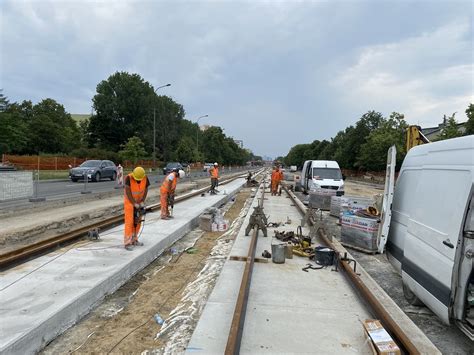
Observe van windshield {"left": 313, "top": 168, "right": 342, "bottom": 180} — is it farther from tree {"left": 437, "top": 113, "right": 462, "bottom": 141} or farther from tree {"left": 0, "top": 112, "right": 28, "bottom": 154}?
tree {"left": 0, "top": 112, "right": 28, "bottom": 154}

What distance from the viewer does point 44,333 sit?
13.7 ft

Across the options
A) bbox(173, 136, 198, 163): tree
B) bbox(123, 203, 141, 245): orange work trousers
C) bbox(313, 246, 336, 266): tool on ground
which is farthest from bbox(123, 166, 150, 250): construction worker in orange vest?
bbox(173, 136, 198, 163): tree

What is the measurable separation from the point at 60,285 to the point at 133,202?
2.39 meters

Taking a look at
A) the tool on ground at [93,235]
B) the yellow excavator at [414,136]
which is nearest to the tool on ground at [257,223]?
the tool on ground at [93,235]

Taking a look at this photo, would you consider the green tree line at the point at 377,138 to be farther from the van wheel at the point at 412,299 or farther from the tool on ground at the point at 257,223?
the van wheel at the point at 412,299

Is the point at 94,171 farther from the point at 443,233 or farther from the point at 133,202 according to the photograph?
the point at 443,233

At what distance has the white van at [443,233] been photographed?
13.0 ft

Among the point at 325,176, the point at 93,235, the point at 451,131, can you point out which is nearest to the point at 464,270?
the point at 93,235

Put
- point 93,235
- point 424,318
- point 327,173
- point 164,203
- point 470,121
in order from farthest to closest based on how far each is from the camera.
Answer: point 470,121, point 327,173, point 164,203, point 93,235, point 424,318

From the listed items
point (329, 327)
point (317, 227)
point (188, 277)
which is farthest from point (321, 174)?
point (329, 327)

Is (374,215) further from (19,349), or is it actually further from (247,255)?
(19,349)

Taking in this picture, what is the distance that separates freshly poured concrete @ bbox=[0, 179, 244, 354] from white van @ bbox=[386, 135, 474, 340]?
4.36 m

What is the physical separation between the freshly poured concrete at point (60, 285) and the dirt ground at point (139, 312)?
0.16m

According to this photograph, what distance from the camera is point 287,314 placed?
507cm
